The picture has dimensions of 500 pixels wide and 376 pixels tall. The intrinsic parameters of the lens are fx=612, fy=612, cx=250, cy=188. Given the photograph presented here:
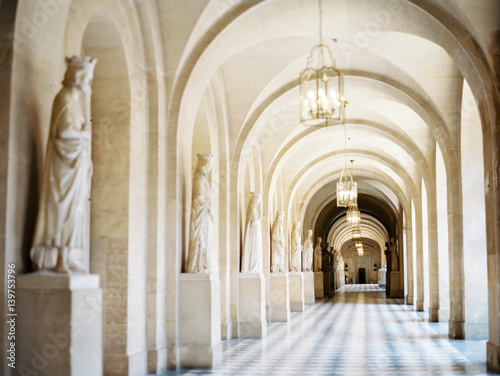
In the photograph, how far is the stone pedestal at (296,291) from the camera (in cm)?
2159

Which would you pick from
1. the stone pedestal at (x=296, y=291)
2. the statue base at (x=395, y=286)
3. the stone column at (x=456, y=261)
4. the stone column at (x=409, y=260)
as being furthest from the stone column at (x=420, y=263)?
the statue base at (x=395, y=286)

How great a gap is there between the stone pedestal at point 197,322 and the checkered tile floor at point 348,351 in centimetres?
31

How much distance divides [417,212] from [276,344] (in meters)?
11.0

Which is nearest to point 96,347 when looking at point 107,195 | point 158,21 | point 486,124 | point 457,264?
point 107,195

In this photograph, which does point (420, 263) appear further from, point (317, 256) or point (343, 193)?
point (317, 256)

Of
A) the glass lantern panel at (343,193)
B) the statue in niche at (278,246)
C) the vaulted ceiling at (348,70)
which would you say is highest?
the vaulted ceiling at (348,70)

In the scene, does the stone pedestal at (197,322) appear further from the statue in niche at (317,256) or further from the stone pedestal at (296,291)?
the statue in niche at (317,256)

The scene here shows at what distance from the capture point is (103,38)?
8352 mm

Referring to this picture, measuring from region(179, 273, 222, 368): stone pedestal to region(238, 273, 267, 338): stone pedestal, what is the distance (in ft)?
13.6

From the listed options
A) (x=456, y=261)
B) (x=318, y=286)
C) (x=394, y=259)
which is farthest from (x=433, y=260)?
(x=394, y=259)

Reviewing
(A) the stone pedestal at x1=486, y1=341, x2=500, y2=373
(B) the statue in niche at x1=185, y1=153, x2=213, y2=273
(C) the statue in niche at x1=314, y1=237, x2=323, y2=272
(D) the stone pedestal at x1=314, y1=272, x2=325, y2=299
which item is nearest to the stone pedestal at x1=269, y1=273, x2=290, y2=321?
(B) the statue in niche at x1=185, y1=153, x2=213, y2=273

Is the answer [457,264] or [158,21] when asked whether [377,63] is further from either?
[158,21]

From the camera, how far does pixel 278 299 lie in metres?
18.0

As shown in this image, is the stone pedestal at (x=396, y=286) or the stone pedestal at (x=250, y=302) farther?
the stone pedestal at (x=396, y=286)
